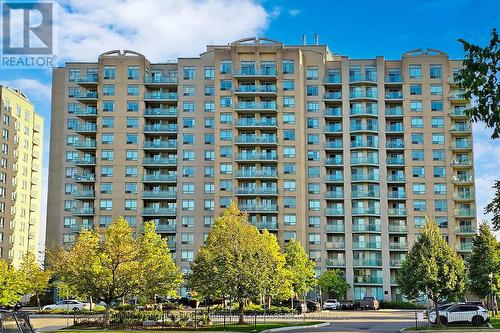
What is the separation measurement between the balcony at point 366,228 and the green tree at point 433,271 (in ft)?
183

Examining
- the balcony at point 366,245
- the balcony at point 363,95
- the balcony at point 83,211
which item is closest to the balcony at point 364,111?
the balcony at point 363,95

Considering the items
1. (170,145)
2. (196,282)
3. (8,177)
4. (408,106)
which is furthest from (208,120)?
(196,282)

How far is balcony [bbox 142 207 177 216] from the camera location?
339 ft

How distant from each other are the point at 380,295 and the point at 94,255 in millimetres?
61259

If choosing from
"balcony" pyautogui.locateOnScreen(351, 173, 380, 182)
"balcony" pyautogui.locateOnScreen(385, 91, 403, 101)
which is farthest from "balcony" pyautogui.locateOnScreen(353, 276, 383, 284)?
"balcony" pyautogui.locateOnScreen(385, 91, 403, 101)

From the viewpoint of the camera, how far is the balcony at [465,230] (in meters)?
101

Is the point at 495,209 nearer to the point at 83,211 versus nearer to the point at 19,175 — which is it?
the point at 83,211

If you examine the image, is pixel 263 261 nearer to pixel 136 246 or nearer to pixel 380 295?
pixel 136 246

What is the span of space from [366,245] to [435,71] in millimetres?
29407

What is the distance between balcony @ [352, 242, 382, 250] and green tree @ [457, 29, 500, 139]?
9053 centimetres

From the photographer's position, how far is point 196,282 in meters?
52.9

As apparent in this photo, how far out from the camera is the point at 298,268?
280ft

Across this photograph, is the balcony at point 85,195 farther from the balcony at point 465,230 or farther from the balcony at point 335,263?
the balcony at point 465,230

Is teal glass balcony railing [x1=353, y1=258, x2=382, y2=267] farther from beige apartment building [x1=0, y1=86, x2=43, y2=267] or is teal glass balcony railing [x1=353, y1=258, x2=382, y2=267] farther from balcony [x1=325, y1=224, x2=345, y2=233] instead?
beige apartment building [x1=0, y1=86, x2=43, y2=267]
